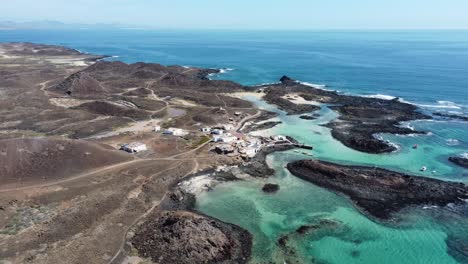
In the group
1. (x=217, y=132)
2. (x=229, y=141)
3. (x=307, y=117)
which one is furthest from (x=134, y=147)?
(x=307, y=117)

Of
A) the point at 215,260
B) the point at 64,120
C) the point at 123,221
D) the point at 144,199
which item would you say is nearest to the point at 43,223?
the point at 123,221

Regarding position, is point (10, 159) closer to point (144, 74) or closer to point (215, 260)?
point (215, 260)

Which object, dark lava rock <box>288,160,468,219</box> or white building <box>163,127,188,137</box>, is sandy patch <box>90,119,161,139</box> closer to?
white building <box>163,127,188,137</box>

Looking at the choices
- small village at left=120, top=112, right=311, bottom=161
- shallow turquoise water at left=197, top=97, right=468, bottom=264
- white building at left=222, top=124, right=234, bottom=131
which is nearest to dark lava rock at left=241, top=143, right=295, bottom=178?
small village at left=120, top=112, right=311, bottom=161

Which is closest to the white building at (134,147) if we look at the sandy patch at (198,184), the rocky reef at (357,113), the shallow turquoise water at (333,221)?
the sandy patch at (198,184)

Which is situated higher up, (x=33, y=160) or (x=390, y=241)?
(x=33, y=160)

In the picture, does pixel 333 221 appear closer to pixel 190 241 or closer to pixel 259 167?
pixel 259 167

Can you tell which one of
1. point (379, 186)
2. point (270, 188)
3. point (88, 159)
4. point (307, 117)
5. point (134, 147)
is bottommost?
point (270, 188)
